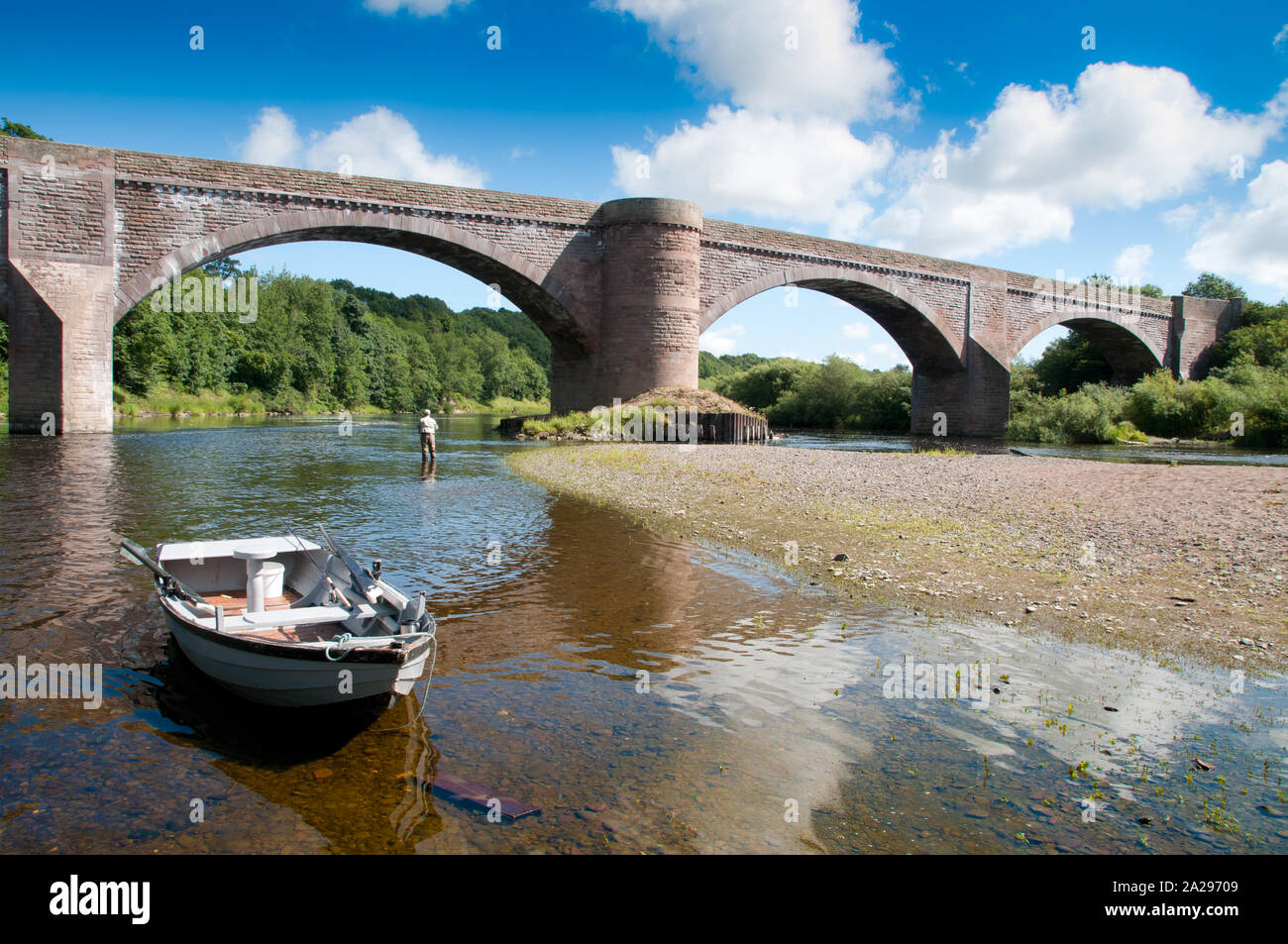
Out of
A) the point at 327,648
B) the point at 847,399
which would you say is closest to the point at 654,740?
the point at 327,648

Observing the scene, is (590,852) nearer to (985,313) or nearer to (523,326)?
(985,313)

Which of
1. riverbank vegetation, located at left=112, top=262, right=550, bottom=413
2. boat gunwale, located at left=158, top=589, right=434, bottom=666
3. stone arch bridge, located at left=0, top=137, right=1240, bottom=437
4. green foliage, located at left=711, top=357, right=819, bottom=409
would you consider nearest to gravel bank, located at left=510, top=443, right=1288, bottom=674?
boat gunwale, located at left=158, top=589, right=434, bottom=666

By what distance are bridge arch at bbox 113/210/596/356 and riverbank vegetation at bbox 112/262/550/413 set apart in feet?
91.3

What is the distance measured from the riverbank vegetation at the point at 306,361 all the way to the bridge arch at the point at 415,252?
91.3ft

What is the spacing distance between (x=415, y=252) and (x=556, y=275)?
583cm

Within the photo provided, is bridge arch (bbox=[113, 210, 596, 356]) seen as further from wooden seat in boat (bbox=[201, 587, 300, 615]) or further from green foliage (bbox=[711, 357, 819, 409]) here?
green foliage (bbox=[711, 357, 819, 409])

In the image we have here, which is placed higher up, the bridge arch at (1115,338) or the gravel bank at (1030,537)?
the bridge arch at (1115,338)

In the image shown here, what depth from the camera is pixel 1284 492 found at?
43.0ft

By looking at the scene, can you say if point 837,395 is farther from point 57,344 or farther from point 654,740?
point 654,740

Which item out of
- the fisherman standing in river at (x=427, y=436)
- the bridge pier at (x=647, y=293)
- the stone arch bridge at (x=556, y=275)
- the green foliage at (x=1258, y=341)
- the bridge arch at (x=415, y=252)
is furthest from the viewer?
the green foliage at (x=1258, y=341)

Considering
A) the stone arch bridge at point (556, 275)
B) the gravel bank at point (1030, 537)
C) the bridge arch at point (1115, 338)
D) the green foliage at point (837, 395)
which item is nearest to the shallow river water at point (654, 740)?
the gravel bank at point (1030, 537)

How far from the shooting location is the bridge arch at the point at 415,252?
26453mm

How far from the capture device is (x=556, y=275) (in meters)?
34.0

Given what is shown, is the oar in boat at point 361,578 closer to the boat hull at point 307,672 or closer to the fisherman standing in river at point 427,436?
the boat hull at point 307,672
